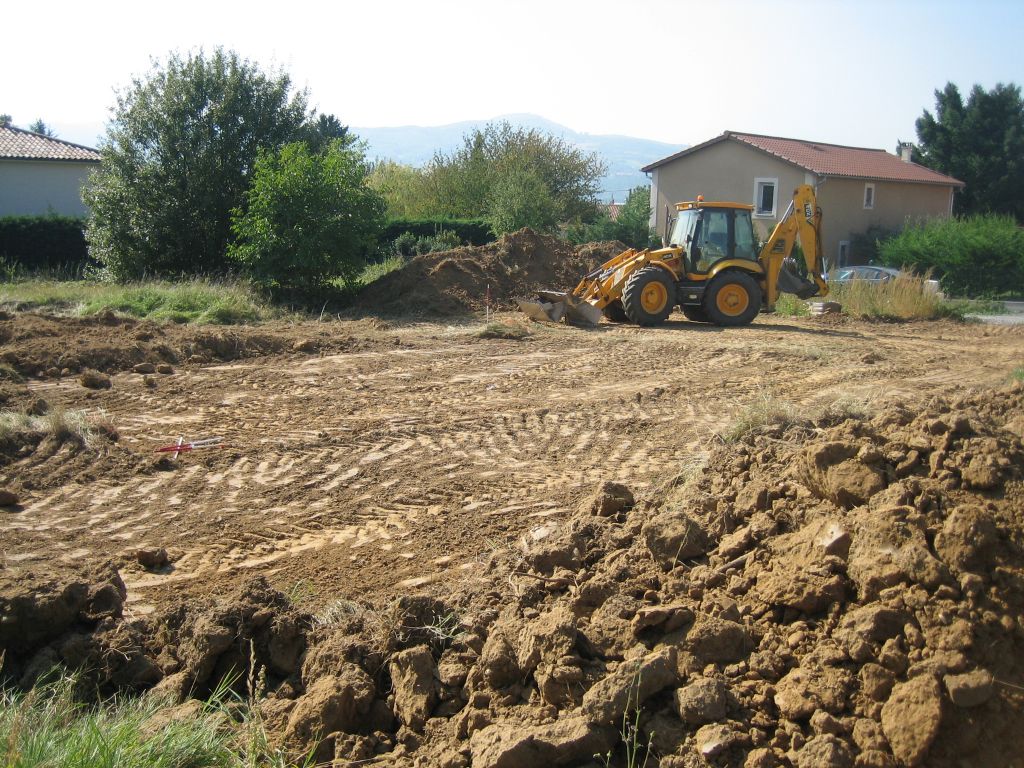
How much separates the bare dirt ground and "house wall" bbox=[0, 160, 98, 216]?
23506 mm

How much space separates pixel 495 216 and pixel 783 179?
13.3m

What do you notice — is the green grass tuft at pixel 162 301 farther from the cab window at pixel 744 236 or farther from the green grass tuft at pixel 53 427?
the cab window at pixel 744 236

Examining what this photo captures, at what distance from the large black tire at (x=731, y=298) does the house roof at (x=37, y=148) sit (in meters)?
28.7

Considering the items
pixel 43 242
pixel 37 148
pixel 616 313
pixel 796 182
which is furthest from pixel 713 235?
pixel 37 148

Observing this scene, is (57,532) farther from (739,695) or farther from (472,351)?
(472,351)

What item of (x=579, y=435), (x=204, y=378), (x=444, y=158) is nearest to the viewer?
(x=579, y=435)

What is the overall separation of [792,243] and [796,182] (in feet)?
67.2

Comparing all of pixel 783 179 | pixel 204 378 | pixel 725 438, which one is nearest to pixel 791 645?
pixel 725 438

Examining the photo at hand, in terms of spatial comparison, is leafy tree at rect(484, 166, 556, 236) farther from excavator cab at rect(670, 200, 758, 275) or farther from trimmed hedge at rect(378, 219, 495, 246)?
excavator cab at rect(670, 200, 758, 275)

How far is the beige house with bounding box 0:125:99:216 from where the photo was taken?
35.5m

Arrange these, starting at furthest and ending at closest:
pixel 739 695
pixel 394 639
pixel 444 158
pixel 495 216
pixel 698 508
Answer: pixel 444 158
pixel 495 216
pixel 698 508
pixel 394 639
pixel 739 695

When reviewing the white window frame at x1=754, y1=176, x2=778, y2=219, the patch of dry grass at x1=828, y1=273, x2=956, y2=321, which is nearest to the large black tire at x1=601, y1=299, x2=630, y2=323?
the patch of dry grass at x1=828, y1=273, x2=956, y2=321

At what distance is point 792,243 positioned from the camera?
1906cm

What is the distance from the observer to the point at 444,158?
1826 inches
